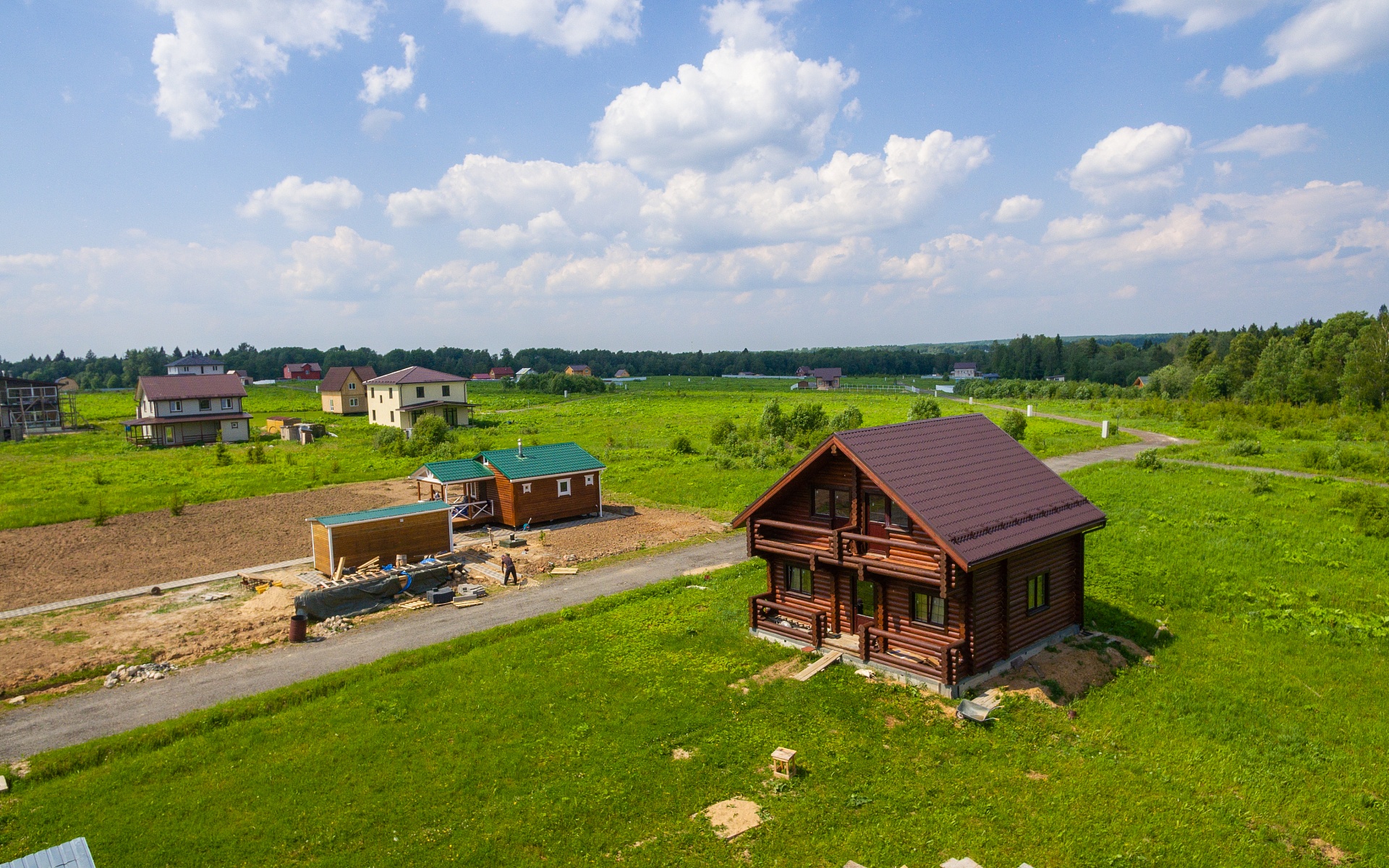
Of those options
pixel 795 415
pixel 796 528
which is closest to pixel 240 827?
pixel 796 528

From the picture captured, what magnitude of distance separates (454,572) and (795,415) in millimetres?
35570

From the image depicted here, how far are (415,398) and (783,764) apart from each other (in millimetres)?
65698

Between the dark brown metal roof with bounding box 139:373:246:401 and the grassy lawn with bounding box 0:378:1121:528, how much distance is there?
17.1 ft

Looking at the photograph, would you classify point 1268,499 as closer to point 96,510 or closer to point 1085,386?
point 96,510

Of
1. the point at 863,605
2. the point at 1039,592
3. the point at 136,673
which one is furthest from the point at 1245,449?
the point at 136,673

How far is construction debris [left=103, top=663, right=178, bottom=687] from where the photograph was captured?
61.8 ft

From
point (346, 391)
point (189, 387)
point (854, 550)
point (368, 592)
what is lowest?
point (368, 592)

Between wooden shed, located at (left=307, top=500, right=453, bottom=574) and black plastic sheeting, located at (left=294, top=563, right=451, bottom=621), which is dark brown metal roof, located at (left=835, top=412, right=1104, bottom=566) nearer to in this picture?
black plastic sheeting, located at (left=294, top=563, right=451, bottom=621)

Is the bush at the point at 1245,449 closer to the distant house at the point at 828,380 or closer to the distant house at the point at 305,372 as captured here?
the distant house at the point at 828,380

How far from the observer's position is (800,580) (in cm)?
2022

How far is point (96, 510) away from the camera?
38.0 m

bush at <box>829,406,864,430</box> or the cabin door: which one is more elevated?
bush at <box>829,406,864,430</box>

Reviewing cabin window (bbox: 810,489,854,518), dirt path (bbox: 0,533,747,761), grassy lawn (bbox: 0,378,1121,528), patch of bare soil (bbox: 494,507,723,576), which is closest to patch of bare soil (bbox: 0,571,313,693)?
dirt path (bbox: 0,533,747,761)

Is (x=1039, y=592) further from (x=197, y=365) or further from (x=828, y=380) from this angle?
(x=828, y=380)
